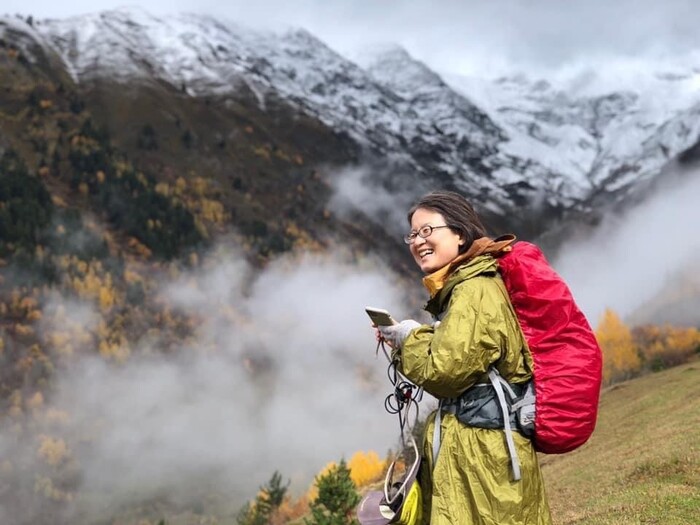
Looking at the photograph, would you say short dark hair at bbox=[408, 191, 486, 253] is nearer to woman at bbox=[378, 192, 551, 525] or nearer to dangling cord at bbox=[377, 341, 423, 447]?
woman at bbox=[378, 192, 551, 525]

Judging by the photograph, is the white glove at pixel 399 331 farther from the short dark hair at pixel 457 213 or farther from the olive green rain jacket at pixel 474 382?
the short dark hair at pixel 457 213

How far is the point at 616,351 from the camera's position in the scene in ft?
397

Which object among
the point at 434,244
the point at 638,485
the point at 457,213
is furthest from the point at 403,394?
the point at 638,485

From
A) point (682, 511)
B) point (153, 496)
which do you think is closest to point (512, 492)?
point (682, 511)

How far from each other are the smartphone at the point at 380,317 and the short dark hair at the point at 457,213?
74 centimetres

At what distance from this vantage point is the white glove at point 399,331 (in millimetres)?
4125

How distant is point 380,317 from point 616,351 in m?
130

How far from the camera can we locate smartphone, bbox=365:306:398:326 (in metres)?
4.33

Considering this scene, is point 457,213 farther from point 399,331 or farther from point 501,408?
point 501,408

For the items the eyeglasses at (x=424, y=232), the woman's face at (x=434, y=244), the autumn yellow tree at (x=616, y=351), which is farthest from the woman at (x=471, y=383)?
the autumn yellow tree at (x=616, y=351)

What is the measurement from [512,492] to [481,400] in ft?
2.05

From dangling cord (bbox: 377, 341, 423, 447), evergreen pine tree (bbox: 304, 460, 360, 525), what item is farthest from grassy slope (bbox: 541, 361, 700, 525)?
evergreen pine tree (bbox: 304, 460, 360, 525)

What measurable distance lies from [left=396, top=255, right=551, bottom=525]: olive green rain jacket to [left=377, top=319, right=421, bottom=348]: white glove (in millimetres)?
76

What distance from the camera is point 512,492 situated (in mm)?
3930
